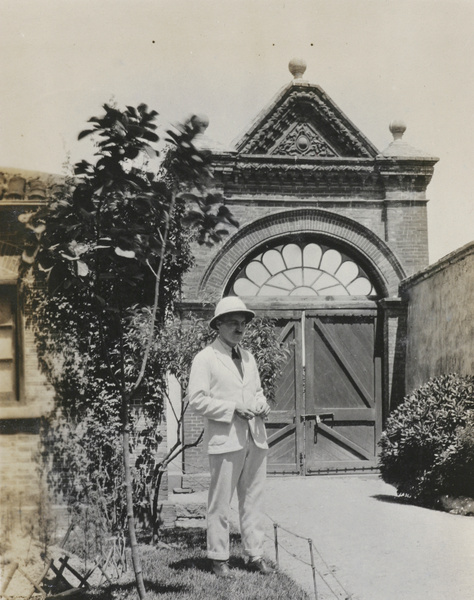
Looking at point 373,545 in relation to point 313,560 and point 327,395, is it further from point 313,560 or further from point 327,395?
point 327,395

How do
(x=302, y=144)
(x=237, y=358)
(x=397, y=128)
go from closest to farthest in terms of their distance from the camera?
1. (x=237, y=358)
2. (x=302, y=144)
3. (x=397, y=128)

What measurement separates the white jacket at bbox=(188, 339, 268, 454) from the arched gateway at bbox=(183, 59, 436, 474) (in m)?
5.72

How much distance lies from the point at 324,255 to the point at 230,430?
6.69 meters

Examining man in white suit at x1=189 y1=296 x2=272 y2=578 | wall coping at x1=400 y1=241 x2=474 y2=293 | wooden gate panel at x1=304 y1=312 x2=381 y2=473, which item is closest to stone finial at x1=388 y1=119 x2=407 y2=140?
wall coping at x1=400 y1=241 x2=474 y2=293

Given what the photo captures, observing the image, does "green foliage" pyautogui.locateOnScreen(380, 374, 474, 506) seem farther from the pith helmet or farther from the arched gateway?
the pith helmet

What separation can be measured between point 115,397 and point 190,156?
3821 mm

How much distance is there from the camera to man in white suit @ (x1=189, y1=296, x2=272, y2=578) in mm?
5035

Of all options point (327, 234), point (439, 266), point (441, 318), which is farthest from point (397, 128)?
point (441, 318)

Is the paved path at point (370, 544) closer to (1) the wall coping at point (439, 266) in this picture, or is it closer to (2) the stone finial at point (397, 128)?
(1) the wall coping at point (439, 266)

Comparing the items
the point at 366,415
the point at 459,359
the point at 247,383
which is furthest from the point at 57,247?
Result: the point at 366,415

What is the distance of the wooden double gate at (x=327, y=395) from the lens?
11016 millimetres

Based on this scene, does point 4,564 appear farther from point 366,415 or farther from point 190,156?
point 366,415

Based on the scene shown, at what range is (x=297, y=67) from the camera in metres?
11.2

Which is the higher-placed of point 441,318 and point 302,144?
point 302,144
